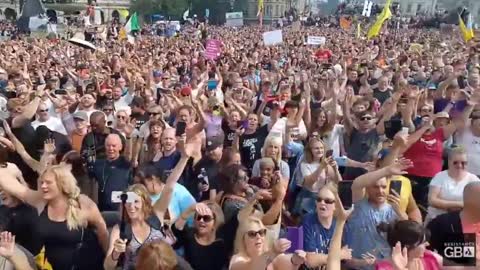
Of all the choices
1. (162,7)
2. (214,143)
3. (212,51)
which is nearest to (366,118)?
(214,143)

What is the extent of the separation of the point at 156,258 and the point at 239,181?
1.56m

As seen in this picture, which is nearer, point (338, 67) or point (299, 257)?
point (299, 257)

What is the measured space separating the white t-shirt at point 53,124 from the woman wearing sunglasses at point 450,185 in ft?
12.6

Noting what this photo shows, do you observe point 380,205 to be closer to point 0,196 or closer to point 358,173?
point 358,173

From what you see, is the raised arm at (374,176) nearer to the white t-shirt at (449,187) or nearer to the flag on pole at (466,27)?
the white t-shirt at (449,187)

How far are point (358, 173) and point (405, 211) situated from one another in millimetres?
1189

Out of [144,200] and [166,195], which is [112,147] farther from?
[144,200]

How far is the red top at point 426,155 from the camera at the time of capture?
702 cm

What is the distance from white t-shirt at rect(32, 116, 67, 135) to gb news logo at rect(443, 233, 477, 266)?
4873mm

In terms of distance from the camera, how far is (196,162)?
6.67 meters

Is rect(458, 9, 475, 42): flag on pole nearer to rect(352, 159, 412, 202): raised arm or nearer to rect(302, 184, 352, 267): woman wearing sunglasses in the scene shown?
rect(352, 159, 412, 202): raised arm

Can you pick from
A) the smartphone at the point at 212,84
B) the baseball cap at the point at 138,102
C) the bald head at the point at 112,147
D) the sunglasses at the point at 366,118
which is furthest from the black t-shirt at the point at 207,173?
the smartphone at the point at 212,84

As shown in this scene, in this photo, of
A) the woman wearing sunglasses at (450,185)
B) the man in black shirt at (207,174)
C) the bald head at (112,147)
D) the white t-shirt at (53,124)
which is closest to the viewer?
the woman wearing sunglasses at (450,185)

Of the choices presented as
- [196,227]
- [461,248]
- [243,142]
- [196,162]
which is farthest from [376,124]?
[461,248]
